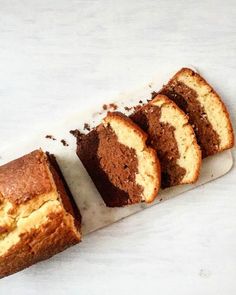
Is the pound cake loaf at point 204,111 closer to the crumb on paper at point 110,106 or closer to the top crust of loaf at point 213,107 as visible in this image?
the top crust of loaf at point 213,107

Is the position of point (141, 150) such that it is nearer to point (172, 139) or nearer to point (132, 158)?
point (132, 158)

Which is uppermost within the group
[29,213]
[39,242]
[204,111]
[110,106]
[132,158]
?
[110,106]

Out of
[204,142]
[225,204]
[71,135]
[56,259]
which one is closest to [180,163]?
[204,142]

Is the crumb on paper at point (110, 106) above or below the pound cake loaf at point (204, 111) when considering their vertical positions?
above

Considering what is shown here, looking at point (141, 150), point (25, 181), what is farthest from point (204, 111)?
Result: point (25, 181)

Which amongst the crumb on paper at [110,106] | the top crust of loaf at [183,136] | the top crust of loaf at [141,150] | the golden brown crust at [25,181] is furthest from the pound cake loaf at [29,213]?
the top crust of loaf at [183,136]
